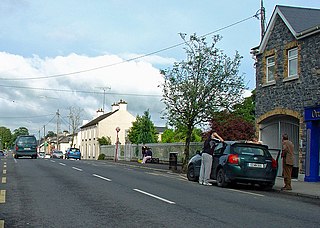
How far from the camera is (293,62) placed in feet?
69.8

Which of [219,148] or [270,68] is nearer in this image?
[219,148]

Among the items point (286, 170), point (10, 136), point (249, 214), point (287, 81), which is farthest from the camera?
point (10, 136)

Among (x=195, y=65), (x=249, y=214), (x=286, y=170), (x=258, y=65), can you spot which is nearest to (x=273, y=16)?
(x=258, y=65)

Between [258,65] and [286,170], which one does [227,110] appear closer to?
[258,65]

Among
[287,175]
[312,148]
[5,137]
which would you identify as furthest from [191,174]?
[5,137]

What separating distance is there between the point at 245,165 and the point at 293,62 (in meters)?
7.27

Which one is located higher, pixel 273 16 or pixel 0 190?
pixel 273 16

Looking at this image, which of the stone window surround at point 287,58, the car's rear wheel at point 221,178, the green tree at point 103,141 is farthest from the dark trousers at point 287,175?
the green tree at point 103,141

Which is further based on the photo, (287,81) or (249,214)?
(287,81)

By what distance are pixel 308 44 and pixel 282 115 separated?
12.0 ft

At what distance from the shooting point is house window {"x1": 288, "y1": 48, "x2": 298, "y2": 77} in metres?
21.0

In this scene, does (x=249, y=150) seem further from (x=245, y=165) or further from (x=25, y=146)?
(x=25, y=146)

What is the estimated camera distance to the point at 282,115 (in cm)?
2214

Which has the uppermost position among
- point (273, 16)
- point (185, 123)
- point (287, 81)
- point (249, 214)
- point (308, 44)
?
point (273, 16)
